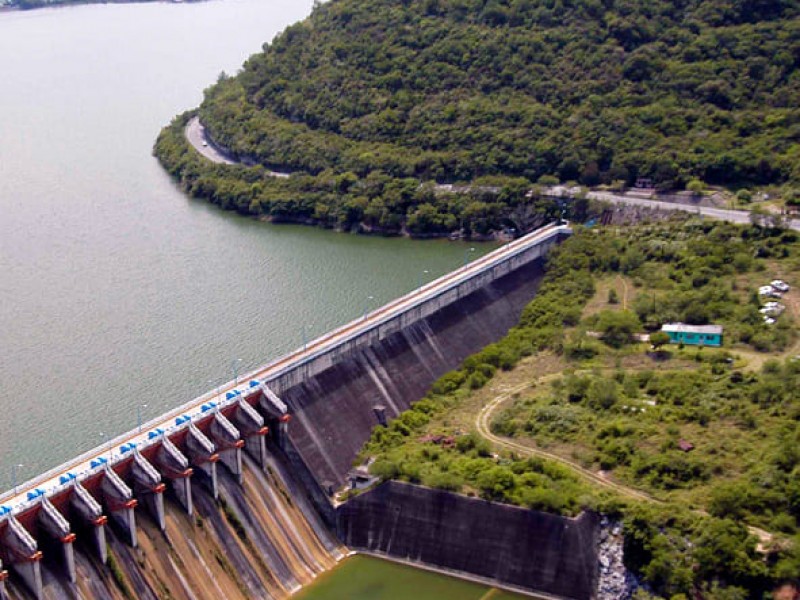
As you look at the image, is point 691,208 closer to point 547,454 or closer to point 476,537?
point 547,454

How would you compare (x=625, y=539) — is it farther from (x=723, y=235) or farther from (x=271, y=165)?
(x=271, y=165)

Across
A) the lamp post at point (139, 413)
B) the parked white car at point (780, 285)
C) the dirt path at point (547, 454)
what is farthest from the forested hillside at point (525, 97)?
the lamp post at point (139, 413)

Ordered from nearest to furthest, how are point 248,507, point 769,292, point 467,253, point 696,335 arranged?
point 248,507
point 696,335
point 769,292
point 467,253

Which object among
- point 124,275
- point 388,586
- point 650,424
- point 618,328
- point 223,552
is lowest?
point 650,424

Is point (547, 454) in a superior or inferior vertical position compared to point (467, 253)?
inferior

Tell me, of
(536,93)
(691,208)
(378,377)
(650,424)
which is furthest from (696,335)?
(536,93)

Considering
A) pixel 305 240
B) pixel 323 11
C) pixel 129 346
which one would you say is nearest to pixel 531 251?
pixel 305 240
